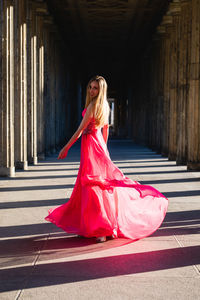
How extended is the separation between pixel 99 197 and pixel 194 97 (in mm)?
10620

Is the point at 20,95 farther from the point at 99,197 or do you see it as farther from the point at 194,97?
the point at 99,197

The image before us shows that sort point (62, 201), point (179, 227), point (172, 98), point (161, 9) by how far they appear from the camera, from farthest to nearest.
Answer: point (161, 9)
point (172, 98)
point (62, 201)
point (179, 227)

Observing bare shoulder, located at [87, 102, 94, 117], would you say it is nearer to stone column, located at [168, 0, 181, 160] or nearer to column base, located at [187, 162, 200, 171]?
column base, located at [187, 162, 200, 171]

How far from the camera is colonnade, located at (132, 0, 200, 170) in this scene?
15438mm

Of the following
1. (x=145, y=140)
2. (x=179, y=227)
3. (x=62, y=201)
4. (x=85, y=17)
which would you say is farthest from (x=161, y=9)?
(x=179, y=227)

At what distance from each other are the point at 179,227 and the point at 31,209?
2.59m

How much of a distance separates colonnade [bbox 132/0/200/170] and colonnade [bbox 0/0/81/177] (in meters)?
5.39

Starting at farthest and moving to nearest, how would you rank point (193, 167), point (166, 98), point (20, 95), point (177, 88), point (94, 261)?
1. point (166, 98)
2. point (177, 88)
3. point (193, 167)
4. point (20, 95)
5. point (94, 261)

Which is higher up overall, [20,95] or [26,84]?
[26,84]

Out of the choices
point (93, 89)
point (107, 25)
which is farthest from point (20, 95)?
point (107, 25)

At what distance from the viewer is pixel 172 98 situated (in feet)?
65.2

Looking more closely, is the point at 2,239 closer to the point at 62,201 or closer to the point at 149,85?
the point at 62,201

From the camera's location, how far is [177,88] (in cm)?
1891

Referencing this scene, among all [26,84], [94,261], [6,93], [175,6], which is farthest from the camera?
[175,6]
